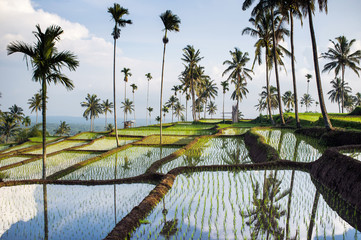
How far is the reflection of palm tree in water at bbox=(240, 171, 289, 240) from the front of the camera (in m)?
3.52

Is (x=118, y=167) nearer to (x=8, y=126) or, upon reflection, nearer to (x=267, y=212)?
(x=267, y=212)

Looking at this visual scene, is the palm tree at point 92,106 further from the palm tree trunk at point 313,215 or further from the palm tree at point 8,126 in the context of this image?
the palm tree trunk at point 313,215

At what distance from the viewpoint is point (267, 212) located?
13.8 ft

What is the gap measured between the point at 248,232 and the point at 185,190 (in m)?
2.53

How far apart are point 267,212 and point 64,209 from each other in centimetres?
491

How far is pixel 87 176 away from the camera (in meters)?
9.03

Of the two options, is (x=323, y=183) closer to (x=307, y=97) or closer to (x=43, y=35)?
(x=43, y=35)

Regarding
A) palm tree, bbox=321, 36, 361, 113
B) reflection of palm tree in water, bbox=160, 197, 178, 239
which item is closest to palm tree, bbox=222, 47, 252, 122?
palm tree, bbox=321, 36, 361, 113

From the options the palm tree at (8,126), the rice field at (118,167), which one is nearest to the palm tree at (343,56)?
the rice field at (118,167)

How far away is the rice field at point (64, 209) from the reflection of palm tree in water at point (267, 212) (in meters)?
2.80

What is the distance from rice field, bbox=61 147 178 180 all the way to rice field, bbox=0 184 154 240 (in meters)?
1.54

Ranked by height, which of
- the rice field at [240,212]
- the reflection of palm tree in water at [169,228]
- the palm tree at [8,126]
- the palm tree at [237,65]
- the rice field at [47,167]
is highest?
the palm tree at [237,65]

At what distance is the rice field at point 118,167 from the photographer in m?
8.95

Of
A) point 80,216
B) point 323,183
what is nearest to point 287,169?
point 323,183
